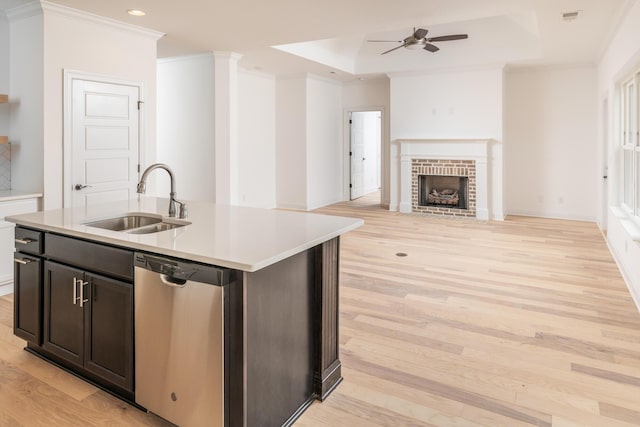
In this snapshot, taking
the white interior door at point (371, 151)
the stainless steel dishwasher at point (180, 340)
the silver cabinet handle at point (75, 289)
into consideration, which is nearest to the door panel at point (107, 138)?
the silver cabinet handle at point (75, 289)

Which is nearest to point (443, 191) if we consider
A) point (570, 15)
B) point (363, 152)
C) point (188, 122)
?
point (363, 152)

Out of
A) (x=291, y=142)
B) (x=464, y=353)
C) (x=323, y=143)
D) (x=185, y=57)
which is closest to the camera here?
(x=464, y=353)

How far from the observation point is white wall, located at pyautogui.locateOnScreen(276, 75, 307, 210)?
8.55m

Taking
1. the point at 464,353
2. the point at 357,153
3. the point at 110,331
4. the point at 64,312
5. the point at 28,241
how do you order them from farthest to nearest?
1. the point at 357,153
2. the point at 464,353
3. the point at 28,241
4. the point at 64,312
5. the point at 110,331

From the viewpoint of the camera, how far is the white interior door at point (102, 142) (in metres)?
4.34

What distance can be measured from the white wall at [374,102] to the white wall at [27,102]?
6.41 meters

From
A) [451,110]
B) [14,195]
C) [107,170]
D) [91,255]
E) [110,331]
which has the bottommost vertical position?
[110,331]

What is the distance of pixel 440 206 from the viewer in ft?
27.3

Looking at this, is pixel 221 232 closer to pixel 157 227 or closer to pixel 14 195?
pixel 157 227

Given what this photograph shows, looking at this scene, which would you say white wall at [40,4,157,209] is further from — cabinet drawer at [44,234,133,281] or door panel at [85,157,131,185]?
cabinet drawer at [44,234,133,281]

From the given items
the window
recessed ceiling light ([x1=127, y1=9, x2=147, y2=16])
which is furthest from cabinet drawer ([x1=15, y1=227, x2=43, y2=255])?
the window

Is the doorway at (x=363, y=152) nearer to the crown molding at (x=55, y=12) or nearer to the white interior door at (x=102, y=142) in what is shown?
the white interior door at (x=102, y=142)

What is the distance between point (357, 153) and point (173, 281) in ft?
28.2

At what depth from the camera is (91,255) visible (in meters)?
2.24
